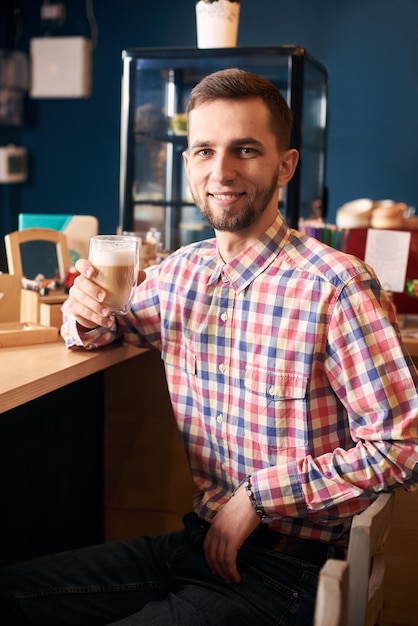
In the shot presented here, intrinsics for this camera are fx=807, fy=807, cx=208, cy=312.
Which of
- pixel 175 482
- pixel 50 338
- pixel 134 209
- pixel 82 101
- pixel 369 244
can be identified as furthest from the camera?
pixel 82 101

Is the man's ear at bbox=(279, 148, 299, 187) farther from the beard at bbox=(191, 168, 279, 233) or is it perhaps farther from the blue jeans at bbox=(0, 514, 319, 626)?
the blue jeans at bbox=(0, 514, 319, 626)

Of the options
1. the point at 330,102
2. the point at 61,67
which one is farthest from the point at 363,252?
the point at 61,67

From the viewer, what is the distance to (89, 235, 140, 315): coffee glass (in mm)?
1657

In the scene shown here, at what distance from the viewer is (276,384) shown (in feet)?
5.10

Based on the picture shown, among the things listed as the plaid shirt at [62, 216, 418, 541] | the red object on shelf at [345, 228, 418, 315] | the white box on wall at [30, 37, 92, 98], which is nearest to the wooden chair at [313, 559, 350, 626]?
the plaid shirt at [62, 216, 418, 541]

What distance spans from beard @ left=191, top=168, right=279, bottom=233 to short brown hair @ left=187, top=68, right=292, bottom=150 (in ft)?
0.40

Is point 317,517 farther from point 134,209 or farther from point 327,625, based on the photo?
point 134,209

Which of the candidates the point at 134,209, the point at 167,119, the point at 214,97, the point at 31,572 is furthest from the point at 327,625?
the point at 167,119

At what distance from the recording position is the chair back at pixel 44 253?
2.27 metres

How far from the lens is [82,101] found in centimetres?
546

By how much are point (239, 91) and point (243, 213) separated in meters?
0.24

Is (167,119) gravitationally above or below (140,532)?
above

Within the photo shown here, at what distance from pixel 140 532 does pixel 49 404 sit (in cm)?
51

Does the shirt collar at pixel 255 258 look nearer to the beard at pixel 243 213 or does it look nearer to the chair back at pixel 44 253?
the beard at pixel 243 213
